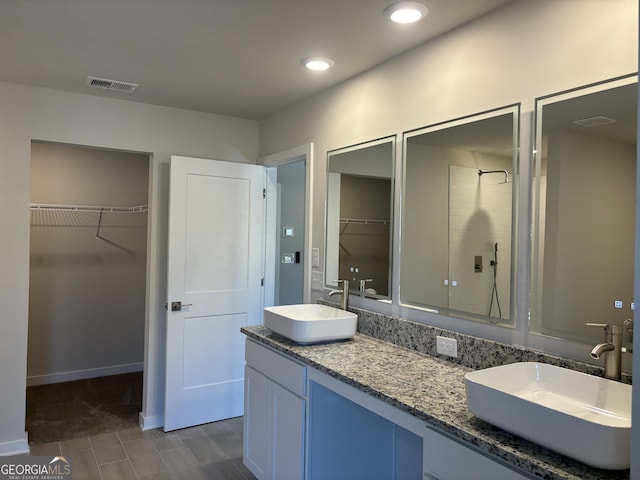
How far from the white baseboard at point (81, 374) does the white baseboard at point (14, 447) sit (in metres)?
1.44

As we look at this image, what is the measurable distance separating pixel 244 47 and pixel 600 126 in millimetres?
1652

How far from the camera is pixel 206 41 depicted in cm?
234

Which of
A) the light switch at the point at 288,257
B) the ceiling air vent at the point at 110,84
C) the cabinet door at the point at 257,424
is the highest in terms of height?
the ceiling air vent at the point at 110,84

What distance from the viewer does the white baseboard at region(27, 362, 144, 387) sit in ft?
14.3

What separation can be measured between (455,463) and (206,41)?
2107mm

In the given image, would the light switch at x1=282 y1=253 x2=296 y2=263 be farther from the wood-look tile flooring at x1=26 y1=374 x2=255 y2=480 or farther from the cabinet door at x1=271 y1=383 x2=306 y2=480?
the cabinet door at x1=271 y1=383 x2=306 y2=480

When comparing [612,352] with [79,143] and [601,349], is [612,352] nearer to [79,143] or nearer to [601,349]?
[601,349]

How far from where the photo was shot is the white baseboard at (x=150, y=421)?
3477mm

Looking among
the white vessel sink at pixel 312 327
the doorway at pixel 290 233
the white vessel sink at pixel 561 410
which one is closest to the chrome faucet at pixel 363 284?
the white vessel sink at pixel 312 327

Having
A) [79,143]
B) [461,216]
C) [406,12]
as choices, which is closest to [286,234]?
[79,143]

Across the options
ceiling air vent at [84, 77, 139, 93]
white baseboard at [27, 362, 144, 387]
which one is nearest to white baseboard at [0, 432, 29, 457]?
white baseboard at [27, 362, 144, 387]

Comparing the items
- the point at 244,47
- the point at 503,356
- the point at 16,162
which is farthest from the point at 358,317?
the point at 16,162

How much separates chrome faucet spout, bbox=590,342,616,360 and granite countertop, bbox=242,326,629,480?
40 cm

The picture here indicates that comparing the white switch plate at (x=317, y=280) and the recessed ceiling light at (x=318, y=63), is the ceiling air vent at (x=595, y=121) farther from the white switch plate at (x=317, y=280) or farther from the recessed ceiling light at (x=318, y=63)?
the white switch plate at (x=317, y=280)
